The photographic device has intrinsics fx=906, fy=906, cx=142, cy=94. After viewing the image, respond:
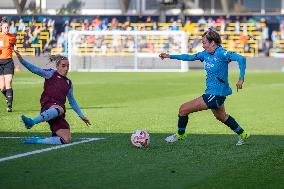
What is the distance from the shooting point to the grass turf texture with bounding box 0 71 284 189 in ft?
31.4

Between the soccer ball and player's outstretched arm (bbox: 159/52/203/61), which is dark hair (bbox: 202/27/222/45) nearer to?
player's outstretched arm (bbox: 159/52/203/61)

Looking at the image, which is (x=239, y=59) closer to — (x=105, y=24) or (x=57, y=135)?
(x=57, y=135)

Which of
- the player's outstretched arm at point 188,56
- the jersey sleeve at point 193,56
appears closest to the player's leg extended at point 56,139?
the player's outstretched arm at point 188,56


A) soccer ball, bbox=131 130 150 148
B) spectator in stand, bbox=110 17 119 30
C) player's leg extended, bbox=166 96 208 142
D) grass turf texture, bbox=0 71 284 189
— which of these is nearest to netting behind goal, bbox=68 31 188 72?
spectator in stand, bbox=110 17 119 30

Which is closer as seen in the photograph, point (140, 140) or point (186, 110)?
point (140, 140)

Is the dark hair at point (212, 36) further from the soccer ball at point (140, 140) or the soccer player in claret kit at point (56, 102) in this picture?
the soccer player in claret kit at point (56, 102)

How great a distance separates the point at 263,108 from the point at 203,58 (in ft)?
31.1

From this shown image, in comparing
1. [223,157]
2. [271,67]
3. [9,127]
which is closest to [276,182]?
[223,157]

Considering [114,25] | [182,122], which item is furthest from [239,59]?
[114,25]

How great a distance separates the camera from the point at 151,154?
12.0m

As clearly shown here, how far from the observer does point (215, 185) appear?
9328 millimetres

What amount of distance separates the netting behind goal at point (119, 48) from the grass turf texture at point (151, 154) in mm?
26867

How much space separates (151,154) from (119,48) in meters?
39.4

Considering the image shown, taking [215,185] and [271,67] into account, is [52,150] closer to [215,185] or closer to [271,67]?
[215,185]
